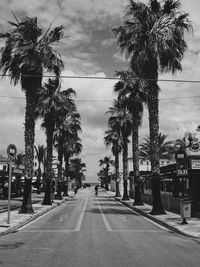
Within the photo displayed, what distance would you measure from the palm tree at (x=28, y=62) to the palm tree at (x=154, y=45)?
205 inches

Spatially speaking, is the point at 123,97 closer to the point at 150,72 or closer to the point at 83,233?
the point at 150,72

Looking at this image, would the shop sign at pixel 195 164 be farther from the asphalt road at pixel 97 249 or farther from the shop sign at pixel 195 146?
the asphalt road at pixel 97 249

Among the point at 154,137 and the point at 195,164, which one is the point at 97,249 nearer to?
the point at 195,164

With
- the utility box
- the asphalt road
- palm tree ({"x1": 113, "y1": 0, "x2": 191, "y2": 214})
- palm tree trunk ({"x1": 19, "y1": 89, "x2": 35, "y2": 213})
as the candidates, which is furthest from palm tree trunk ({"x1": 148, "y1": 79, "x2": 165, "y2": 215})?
the asphalt road

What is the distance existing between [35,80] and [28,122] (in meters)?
2.74

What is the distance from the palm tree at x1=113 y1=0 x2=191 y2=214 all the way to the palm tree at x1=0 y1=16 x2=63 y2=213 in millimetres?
5214

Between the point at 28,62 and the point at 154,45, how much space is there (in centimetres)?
790

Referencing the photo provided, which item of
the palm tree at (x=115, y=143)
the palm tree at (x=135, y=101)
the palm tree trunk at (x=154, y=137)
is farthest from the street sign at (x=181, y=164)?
the palm tree at (x=115, y=143)

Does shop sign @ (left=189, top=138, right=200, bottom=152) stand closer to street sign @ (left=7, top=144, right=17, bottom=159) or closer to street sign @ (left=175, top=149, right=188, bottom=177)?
street sign @ (left=175, top=149, right=188, bottom=177)

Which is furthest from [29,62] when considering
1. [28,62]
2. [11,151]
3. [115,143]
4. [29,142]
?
[115,143]

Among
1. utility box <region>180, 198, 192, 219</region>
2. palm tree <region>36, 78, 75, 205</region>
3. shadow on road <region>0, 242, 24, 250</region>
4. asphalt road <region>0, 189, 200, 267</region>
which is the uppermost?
palm tree <region>36, 78, 75, 205</region>

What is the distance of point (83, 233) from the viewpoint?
14.4m

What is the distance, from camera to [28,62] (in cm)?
2420

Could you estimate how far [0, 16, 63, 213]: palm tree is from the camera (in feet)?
79.6
